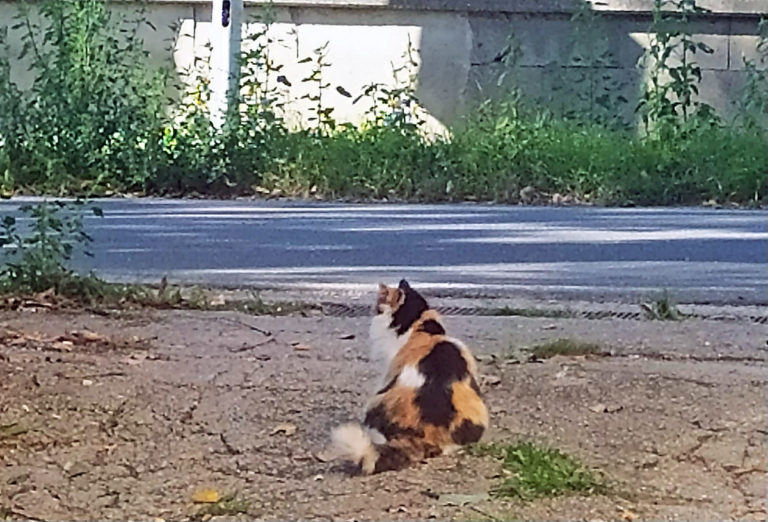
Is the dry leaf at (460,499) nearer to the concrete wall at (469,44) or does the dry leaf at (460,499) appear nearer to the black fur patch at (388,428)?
the black fur patch at (388,428)

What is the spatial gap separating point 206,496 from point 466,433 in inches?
22.8

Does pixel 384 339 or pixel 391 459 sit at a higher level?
pixel 384 339

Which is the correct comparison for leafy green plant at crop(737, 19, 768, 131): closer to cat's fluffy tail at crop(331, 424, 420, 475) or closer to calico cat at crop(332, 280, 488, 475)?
calico cat at crop(332, 280, 488, 475)

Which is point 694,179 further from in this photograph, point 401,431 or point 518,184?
point 401,431

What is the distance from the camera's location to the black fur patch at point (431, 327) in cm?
341

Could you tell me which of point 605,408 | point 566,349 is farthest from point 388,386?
point 566,349

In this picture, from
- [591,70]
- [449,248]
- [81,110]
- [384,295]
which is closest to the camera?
[384,295]

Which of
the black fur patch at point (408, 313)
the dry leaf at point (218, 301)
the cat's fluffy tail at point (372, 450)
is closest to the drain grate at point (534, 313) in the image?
the dry leaf at point (218, 301)

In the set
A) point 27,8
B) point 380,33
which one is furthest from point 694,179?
point 27,8

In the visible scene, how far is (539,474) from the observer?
291cm

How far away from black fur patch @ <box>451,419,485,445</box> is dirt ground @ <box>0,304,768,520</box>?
0.05 metres

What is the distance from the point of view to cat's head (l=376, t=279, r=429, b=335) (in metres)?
3.52

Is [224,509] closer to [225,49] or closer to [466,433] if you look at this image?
[466,433]

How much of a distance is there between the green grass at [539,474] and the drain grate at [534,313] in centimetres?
177
